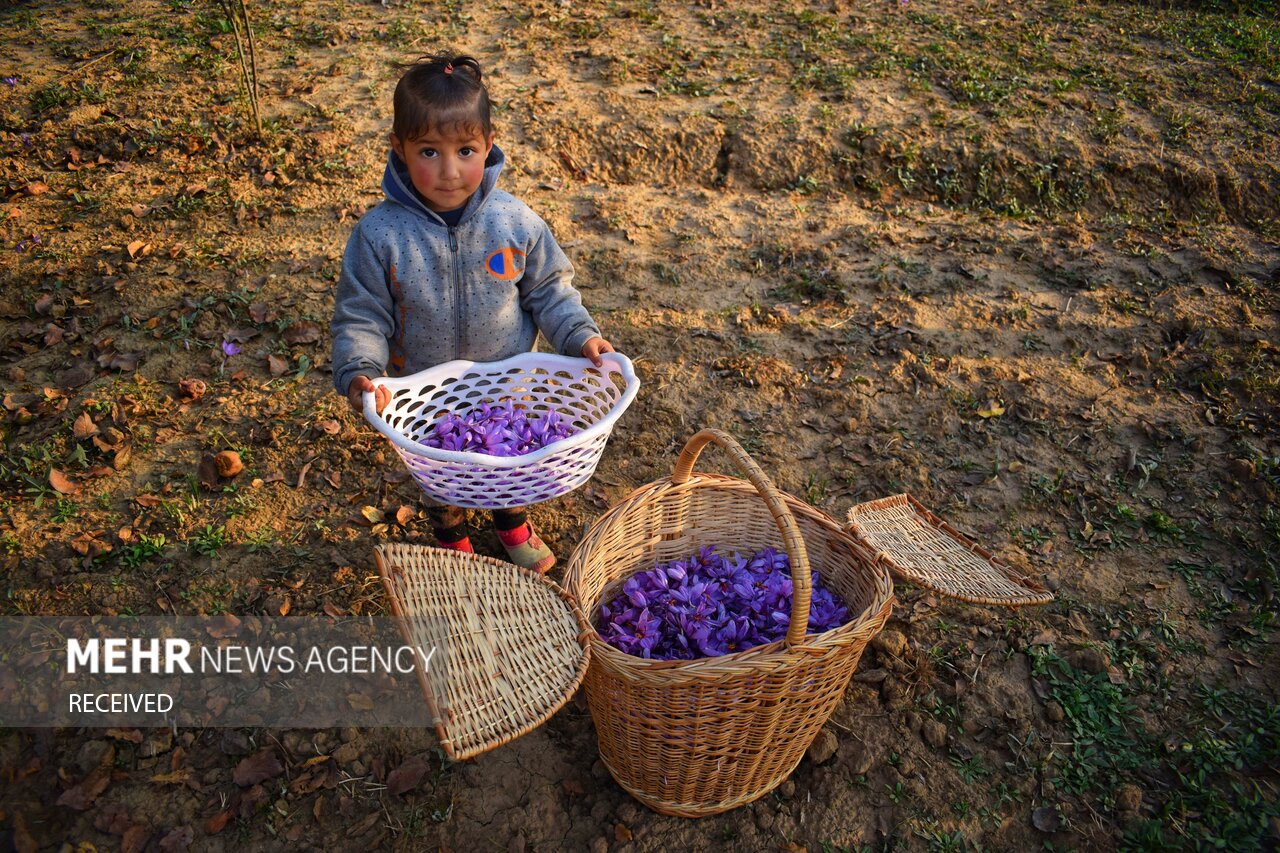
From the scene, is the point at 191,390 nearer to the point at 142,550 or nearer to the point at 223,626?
the point at 142,550

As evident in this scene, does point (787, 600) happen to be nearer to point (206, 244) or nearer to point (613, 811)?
point (613, 811)

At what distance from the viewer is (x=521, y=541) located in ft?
9.48

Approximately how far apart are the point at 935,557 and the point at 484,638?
59.5 inches

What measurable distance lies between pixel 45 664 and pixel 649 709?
80.4 inches

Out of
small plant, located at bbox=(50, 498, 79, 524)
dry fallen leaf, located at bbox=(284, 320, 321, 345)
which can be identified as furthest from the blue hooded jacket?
small plant, located at bbox=(50, 498, 79, 524)

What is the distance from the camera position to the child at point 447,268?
236 centimetres

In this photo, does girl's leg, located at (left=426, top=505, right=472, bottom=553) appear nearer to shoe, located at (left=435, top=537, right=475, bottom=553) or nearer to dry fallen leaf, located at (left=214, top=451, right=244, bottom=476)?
shoe, located at (left=435, top=537, right=475, bottom=553)

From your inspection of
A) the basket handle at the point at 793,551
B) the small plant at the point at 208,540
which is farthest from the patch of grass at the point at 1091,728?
the small plant at the point at 208,540

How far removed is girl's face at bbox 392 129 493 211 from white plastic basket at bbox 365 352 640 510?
0.58 m

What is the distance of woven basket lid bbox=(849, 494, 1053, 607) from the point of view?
238 cm

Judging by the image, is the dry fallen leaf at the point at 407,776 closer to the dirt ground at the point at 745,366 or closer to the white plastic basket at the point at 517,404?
the dirt ground at the point at 745,366

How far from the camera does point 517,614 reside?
214cm

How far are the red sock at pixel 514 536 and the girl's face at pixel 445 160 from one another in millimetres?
1186

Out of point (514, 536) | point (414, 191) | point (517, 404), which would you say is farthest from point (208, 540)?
point (414, 191)
